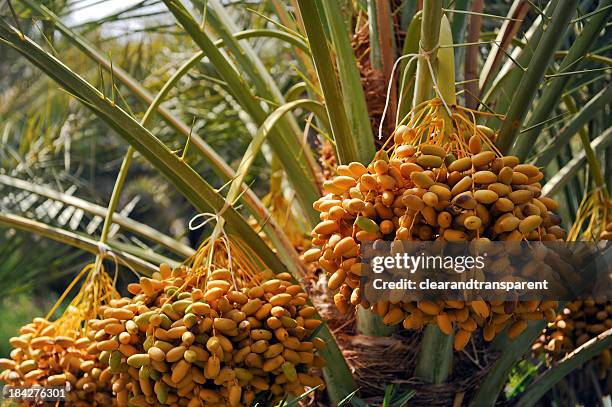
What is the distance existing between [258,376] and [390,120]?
1.85ft

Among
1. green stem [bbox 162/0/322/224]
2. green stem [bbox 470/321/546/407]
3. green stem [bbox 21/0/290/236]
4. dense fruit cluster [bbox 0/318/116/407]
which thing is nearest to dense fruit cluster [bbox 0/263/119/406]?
dense fruit cluster [bbox 0/318/116/407]

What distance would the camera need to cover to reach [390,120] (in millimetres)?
1463

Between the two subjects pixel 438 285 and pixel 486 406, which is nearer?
pixel 438 285

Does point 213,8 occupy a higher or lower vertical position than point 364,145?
higher

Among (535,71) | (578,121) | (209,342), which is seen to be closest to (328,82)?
(535,71)

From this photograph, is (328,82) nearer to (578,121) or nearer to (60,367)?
(578,121)

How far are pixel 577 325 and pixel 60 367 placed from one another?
99 cm

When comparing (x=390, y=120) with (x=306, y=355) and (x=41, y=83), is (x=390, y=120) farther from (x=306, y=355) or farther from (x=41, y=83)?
(x=41, y=83)

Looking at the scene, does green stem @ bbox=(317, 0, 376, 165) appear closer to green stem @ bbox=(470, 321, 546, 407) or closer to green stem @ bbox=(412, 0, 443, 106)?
green stem @ bbox=(412, 0, 443, 106)

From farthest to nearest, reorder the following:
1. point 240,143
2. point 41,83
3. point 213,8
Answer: point 41,83
point 240,143
point 213,8

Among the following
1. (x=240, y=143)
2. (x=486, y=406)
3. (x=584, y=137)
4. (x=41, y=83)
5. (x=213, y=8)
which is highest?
(x=41, y=83)

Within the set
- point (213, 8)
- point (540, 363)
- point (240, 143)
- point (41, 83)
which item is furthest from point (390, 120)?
point (41, 83)

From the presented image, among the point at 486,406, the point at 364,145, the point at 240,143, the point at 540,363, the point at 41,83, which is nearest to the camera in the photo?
the point at 364,145

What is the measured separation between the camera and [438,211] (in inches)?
37.4
